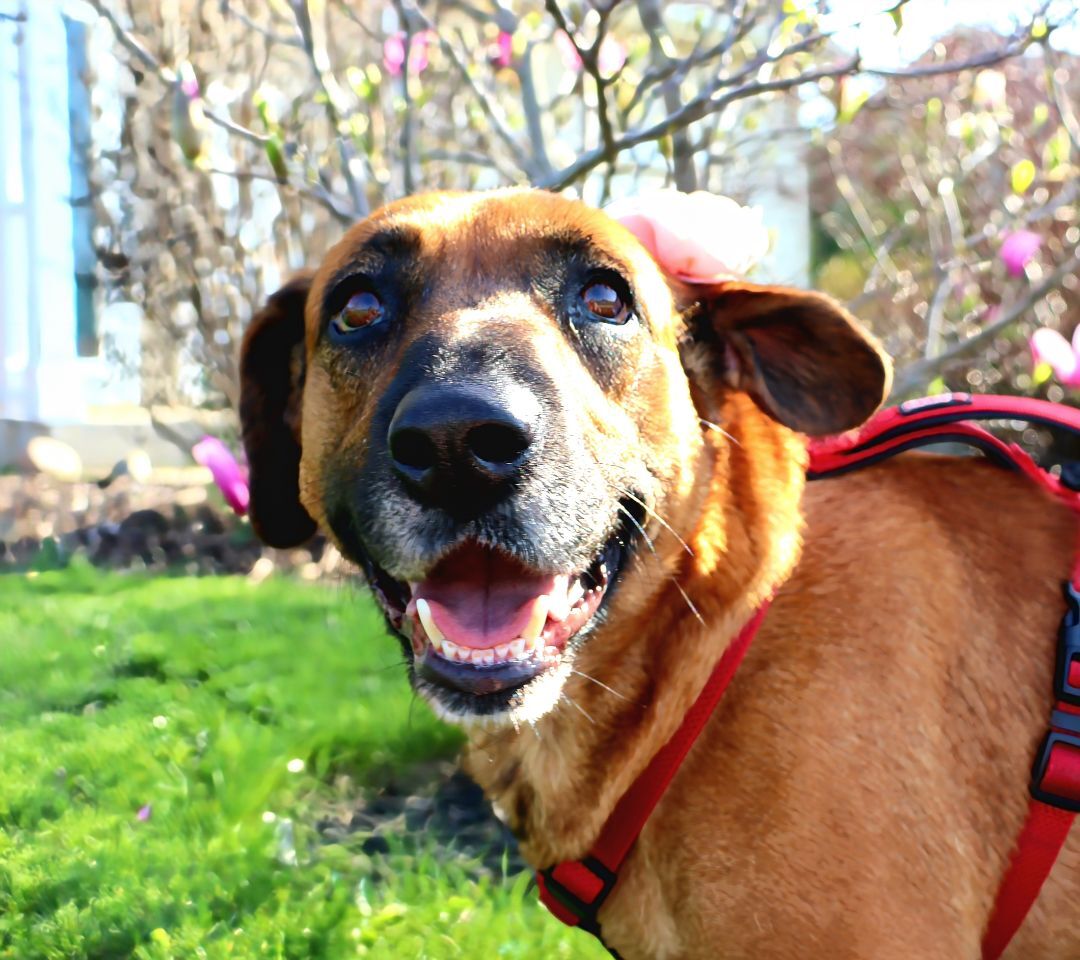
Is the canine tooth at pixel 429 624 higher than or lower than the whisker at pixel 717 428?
lower

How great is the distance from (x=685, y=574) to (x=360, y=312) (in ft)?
3.12

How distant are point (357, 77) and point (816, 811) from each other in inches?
135

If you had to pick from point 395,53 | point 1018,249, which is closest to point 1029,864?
point 1018,249

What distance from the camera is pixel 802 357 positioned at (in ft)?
7.55

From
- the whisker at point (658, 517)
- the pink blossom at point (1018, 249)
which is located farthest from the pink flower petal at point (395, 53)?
the whisker at point (658, 517)

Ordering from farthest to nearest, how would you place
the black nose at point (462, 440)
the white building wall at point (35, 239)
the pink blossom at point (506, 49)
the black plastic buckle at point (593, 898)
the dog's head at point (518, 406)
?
the white building wall at point (35, 239) → the pink blossom at point (506, 49) → the black plastic buckle at point (593, 898) → the dog's head at point (518, 406) → the black nose at point (462, 440)

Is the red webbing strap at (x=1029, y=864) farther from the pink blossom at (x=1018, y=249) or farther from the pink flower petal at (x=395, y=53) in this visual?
the pink flower petal at (x=395, y=53)

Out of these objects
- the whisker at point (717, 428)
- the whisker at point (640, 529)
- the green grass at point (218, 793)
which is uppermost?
the whisker at point (717, 428)

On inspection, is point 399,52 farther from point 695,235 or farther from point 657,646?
point 657,646

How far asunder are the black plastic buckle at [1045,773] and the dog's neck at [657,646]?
0.59 meters

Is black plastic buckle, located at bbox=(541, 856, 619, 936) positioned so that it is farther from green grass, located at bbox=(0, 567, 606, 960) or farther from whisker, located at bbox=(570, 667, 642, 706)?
green grass, located at bbox=(0, 567, 606, 960)

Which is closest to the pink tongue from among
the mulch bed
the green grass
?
the green grass

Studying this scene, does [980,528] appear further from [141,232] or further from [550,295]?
[141,232]

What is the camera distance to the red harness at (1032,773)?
196cm
